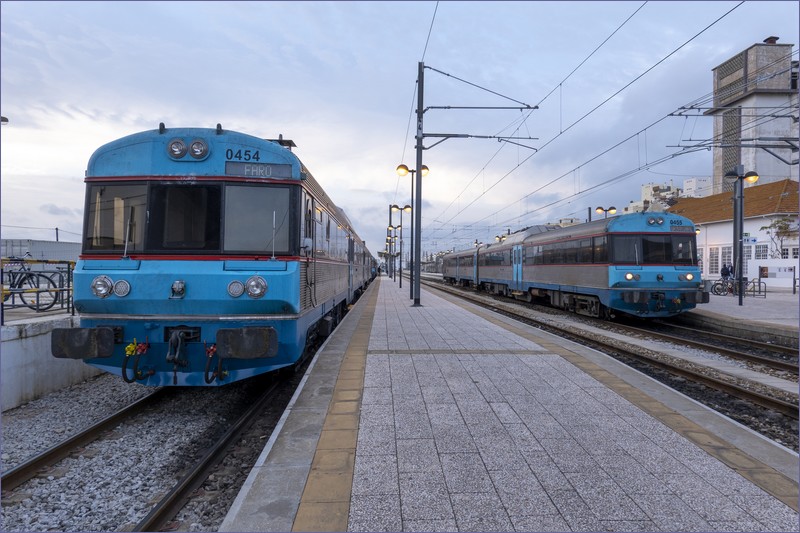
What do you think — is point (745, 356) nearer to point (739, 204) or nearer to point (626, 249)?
point (626, 249)

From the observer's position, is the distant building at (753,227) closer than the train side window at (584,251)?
No

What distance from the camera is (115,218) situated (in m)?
5.63

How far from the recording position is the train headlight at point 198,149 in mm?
5691

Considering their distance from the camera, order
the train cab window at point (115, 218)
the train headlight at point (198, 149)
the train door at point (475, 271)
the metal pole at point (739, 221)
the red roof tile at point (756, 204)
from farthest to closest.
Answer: the train door at point (475, 271)
the red roof tile at point (756, 204)
the metal pole at point (739, 221)
the train headlight at point (198, 149)
the train cab window at point (115, 218)

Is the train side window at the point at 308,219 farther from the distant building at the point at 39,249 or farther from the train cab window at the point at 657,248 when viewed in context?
the distant building at the point at 39,249

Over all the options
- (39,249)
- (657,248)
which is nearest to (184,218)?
(657,248)

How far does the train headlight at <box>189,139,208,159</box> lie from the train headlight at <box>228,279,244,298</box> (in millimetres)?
1549

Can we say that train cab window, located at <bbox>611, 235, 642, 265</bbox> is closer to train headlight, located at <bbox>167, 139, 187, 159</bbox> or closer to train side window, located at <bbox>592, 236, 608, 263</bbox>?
train side window, located at <bbox>592, 236, 608, 263</bbox>

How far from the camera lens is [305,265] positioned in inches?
249

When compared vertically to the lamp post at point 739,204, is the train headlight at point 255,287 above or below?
below

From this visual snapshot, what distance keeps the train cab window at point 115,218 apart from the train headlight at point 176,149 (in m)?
0.49

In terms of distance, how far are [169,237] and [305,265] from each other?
1.61 metres

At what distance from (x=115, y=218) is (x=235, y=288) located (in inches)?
65.6

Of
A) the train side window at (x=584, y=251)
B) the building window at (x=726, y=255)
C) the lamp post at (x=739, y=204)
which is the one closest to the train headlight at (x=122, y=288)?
the train side window at (x=584, y=251)
